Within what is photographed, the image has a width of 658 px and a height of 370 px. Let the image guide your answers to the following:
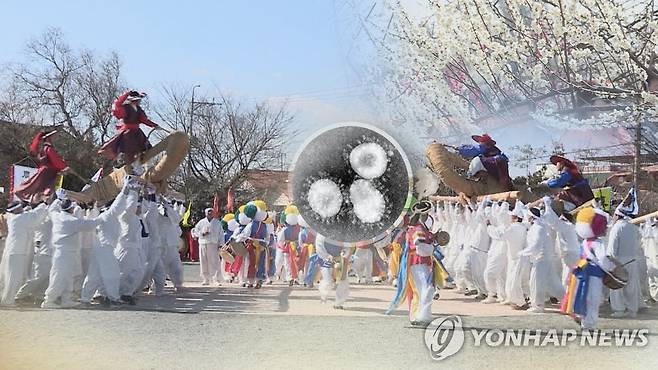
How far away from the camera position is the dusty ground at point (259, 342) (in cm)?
393

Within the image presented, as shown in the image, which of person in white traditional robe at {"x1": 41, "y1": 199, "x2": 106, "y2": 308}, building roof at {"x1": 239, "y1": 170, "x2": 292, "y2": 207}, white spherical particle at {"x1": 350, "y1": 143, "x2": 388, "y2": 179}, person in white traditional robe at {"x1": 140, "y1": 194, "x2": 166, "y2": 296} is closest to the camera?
white spherical particle at {"x1": 350, "y1": 143, "x2": 388, "y2": 179}

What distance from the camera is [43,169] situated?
5633 millimetres

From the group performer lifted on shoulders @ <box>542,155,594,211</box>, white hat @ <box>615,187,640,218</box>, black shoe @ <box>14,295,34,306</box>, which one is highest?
performer lifted on shoulders @ <box>542,155,594,211</box>

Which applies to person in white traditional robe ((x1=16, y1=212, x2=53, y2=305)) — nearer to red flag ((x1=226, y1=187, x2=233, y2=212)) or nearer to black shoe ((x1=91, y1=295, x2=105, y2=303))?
black shoe ((x1=91, y1=295, x2=105, y2=303))

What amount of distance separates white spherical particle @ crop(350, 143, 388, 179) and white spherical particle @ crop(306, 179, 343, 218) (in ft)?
0.59

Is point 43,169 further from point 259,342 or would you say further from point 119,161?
point 259,342

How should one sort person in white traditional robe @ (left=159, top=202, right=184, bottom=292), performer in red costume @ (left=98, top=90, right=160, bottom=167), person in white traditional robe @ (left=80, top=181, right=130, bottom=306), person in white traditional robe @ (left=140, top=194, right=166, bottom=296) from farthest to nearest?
1. person in white traditional robe @ (left=159, top=202, right=184, bottom=292)
2. person in white traditional robe @ (left=140, top=194, right=166, bottom=296)
3. person in white traditional robe @ (left=80, top=181, right=130, bottom=306)
4. performer in red costume @ (left=98, top=90, right=160, bottom=167)

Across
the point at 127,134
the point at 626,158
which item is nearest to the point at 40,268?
the point at 127,134

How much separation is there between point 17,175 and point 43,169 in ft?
0.82

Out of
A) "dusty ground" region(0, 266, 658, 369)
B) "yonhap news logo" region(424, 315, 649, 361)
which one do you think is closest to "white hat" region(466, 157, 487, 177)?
"dusty ground" region(0, 266, 658, 369)

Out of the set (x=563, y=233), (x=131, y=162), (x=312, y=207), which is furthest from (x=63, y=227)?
(x=563, y=233)

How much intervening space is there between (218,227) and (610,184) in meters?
5.14

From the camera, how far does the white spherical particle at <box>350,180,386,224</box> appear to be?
3967mm

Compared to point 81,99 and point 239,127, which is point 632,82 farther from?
point 81,99
